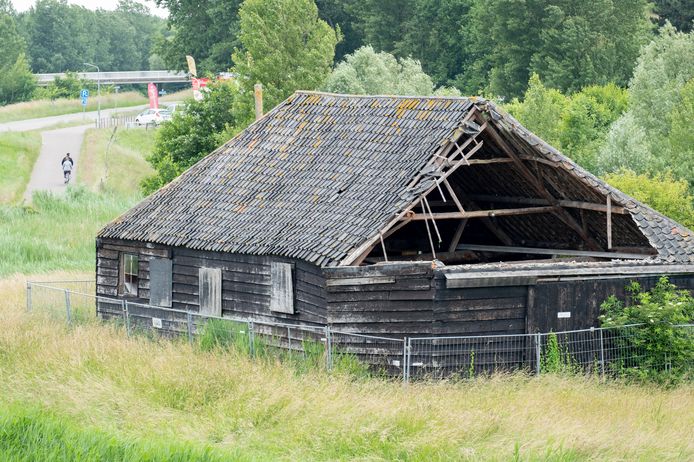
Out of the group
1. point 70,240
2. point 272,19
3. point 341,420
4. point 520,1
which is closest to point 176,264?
point 341,420

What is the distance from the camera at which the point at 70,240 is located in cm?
4306

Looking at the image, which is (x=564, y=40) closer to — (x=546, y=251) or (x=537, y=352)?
(x=546, y=251)

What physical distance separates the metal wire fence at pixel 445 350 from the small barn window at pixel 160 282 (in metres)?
2.32

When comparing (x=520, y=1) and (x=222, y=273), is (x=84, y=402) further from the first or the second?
(x=520, y=1)

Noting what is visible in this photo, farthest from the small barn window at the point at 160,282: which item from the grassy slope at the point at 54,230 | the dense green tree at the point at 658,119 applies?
the dense green tree at the point at 658,119

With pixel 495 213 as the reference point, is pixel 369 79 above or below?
above

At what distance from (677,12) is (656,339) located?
201 ft

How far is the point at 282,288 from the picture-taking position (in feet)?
79.3

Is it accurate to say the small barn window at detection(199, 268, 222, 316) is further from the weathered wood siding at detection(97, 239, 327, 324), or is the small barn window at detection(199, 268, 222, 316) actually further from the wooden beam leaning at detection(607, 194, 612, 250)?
the wooden beam leaning at detection(607, 194, 612, 250)

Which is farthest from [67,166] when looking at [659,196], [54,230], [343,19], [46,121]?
[659,196]

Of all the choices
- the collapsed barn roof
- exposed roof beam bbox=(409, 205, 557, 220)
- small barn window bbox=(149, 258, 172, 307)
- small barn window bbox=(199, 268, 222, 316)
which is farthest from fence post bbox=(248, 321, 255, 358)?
small barn window bbox=(149, 258, 172, 307)

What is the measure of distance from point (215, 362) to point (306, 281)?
3.17 m

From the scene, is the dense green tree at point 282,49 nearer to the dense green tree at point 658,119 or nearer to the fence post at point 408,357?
the dense green tree at point 658,119

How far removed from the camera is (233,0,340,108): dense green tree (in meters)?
50.0
